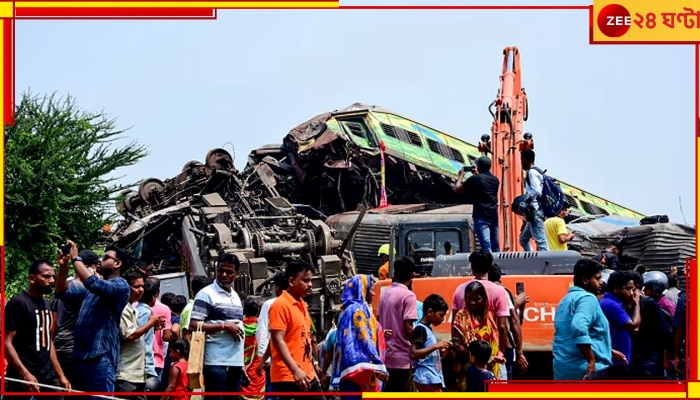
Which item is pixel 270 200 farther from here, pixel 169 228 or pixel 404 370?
pixel 404 370

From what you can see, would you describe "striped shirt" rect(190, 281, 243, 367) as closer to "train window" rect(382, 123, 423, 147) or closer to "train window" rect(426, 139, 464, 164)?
"train window" rect(382, 123, 423, 147)

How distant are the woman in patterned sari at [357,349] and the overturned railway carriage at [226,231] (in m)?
10.5

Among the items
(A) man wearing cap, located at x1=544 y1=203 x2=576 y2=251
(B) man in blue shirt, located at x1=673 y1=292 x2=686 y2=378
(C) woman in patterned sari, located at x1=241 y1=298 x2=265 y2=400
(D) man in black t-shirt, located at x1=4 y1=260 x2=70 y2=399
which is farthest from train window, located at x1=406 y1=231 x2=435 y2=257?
(D) man in black t-shirt, located at x1=4 y1=260 x2=70 y2=399

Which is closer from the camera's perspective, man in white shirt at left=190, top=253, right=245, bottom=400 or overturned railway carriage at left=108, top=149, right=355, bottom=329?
man in white shirt at left=190, top=253, right=245, bottom=400

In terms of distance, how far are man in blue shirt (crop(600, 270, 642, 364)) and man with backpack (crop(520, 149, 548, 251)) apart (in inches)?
169

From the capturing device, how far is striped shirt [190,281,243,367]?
9875mm

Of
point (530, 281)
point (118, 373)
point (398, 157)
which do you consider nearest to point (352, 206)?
point (398, 157)

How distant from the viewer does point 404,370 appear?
33.3 feet

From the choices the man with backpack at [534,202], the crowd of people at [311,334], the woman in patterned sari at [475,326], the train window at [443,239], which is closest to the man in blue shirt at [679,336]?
the crowd of people at [311,334]

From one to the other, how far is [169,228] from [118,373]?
1431 centimetres

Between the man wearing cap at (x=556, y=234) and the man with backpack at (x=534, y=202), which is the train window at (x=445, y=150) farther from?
the man wearing cap at (x=556, y=234)

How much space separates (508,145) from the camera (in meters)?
16.8

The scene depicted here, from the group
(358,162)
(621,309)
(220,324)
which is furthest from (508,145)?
(358,162)

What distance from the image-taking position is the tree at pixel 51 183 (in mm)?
22797
